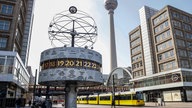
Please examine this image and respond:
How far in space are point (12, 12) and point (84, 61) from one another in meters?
25.8

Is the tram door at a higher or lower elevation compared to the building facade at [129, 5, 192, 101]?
lower

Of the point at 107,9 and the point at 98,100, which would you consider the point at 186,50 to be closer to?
the point at 98,100

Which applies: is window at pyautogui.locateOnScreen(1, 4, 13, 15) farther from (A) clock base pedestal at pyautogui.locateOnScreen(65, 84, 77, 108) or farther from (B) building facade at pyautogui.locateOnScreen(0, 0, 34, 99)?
(A) clock base pedestal at pyautogui.locateOnScreen(65, 84, 77, 108)

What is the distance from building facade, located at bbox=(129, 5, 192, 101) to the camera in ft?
166

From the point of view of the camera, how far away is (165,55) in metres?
59.2

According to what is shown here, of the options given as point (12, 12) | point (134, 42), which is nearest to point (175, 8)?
point (134, 42)

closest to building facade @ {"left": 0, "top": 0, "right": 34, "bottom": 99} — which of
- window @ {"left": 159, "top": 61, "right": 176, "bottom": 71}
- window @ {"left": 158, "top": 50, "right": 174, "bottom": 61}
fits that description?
window @ {"left": 159, "top": 61, "right": 176, "bottom": 71}

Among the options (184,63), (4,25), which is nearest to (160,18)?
(184,63)

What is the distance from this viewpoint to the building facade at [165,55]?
50656mm

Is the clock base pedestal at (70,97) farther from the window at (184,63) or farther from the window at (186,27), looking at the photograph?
the window at (186,27)

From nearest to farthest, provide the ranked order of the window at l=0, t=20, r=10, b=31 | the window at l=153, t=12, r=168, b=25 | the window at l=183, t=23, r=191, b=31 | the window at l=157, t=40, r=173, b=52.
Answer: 1. the window at l=0, t=20, r=10, b=31
2. the window at l=157, t=40, r=173, b=52
3. the window at l=153, t=12, r=168, b=25
4. the window at l=183, t=23, r=191, b=31

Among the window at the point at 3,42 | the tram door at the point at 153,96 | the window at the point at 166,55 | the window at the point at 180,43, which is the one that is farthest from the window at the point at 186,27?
the window at the point at 3,42

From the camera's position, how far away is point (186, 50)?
190 feet

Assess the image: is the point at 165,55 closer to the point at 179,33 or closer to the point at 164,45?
the point at 164,45
